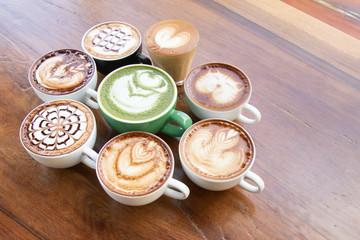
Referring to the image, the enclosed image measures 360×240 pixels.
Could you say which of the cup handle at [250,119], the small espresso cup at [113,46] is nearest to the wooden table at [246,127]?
the cup handle at [250,119]

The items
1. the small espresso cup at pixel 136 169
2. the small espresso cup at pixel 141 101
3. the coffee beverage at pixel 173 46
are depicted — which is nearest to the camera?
the small espresso cup at pixel 136 169

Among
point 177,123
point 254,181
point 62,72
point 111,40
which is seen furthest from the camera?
point 111,40

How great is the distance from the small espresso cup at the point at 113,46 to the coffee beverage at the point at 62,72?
0.05 meters

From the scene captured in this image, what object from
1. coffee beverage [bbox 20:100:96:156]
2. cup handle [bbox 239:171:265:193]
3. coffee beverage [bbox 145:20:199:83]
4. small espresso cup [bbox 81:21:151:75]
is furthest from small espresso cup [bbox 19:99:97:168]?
cup handle [bbox 239:171:265:193]

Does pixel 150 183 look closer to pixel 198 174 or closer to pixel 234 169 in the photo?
pixel 198 174

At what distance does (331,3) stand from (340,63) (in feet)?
2.01

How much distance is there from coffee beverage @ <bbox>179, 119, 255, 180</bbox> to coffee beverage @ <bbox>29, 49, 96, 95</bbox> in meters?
0.43

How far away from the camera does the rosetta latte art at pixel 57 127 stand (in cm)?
94

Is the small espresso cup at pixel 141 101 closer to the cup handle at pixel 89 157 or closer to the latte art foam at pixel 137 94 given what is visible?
the latte art foam at pixel 137 94

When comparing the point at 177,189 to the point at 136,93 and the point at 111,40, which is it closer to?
the point at 136,93

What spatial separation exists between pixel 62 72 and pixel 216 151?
0.62 m

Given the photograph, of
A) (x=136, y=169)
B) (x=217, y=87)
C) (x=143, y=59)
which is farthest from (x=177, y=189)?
(x=143, y=59)

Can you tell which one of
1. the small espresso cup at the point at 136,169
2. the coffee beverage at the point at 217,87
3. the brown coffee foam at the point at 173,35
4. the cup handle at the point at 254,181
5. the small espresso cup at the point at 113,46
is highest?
the brown coffee foam at the point at 173,35

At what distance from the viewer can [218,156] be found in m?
0.94
